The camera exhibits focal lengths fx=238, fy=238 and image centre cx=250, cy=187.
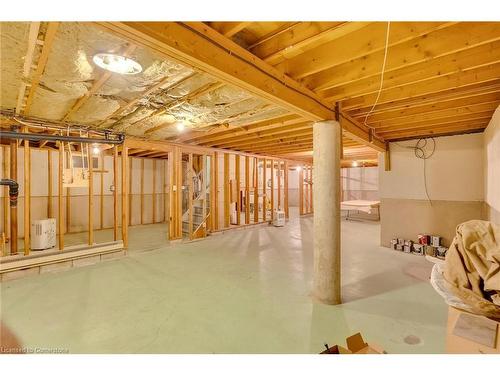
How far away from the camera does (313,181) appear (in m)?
2.84

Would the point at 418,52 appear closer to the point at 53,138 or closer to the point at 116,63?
the point at 116,63

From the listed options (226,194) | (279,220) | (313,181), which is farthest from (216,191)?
(313,181)

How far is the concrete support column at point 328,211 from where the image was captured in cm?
272

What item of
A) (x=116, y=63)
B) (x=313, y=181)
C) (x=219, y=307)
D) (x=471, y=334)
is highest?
(x=116, y=63)

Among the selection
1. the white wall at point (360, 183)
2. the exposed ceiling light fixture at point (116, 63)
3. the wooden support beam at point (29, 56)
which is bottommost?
the white wall at point (360, 183)

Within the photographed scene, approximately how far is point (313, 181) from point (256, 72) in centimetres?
144

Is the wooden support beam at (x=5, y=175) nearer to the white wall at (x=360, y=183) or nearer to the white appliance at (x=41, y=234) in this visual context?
the white appliance at (x=41, y=234)

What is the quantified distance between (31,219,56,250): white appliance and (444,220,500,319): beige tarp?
5.48 metres

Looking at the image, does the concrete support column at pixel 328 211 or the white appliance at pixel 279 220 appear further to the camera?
the white appliance at pixel 279 220

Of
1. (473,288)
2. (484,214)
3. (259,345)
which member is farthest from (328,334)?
(484,214)

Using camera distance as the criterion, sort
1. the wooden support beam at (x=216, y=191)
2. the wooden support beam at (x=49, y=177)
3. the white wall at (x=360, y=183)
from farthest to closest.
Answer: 1. the white wall at (x=360, y=183)
2. the wooden support beam at (x=216, y=191)
3. the wooden support beam at (x=49, y=177)

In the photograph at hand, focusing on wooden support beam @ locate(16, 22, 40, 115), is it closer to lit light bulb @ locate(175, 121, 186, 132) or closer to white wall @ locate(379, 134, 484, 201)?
lit light bulb @ locate(175, 121, 186, 132)

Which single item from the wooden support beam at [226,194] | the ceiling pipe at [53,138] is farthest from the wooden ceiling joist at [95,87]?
the wooden support beam at [226,194]

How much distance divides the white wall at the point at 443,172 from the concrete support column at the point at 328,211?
123 inches
